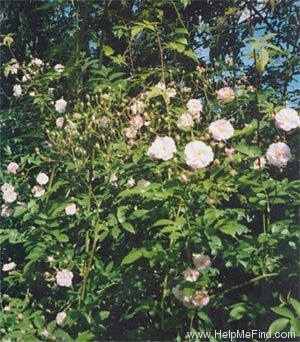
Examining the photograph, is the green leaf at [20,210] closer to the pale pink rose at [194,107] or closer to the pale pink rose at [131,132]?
the pale pink rose at [131,132]

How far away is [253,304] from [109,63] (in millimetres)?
1410

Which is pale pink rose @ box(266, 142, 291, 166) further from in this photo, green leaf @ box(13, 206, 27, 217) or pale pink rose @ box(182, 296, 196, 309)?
green leaf @ box(13, 206, 27, 217)

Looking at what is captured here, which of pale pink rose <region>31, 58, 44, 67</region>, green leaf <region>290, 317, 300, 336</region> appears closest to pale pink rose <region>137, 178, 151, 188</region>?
green leaf <region>290, 317, 300, 336</region>

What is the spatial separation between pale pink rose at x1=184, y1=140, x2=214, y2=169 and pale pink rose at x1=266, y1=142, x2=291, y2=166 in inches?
9.6

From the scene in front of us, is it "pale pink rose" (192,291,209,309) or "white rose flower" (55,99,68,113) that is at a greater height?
"white rose flower" (55,99,68,113)

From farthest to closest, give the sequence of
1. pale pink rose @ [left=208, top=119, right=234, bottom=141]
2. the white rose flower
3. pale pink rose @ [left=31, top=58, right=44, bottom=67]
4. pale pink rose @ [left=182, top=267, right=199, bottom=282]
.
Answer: pale pink rose @ [left=31, top=58, right=44, bottom=67] < the white rose flower < pale pink rose @ [left=208, top=119, right=234, bottom=141] < pale pink rose @ [left=182, top=267, right=199, bottom=282]

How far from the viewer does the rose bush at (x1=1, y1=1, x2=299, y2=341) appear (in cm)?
154

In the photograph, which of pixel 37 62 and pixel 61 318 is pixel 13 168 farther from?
pixel 61 318

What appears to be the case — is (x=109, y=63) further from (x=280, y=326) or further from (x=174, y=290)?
(x=280, y=326)

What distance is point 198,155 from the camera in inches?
59.4

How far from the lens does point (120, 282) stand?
163cm

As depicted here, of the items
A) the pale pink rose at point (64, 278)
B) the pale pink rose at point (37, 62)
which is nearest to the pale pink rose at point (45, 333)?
the pale pink rose at point (64, 278)

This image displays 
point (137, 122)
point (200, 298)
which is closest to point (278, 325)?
point (200, 298)

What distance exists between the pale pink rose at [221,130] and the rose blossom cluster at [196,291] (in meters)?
0.37
